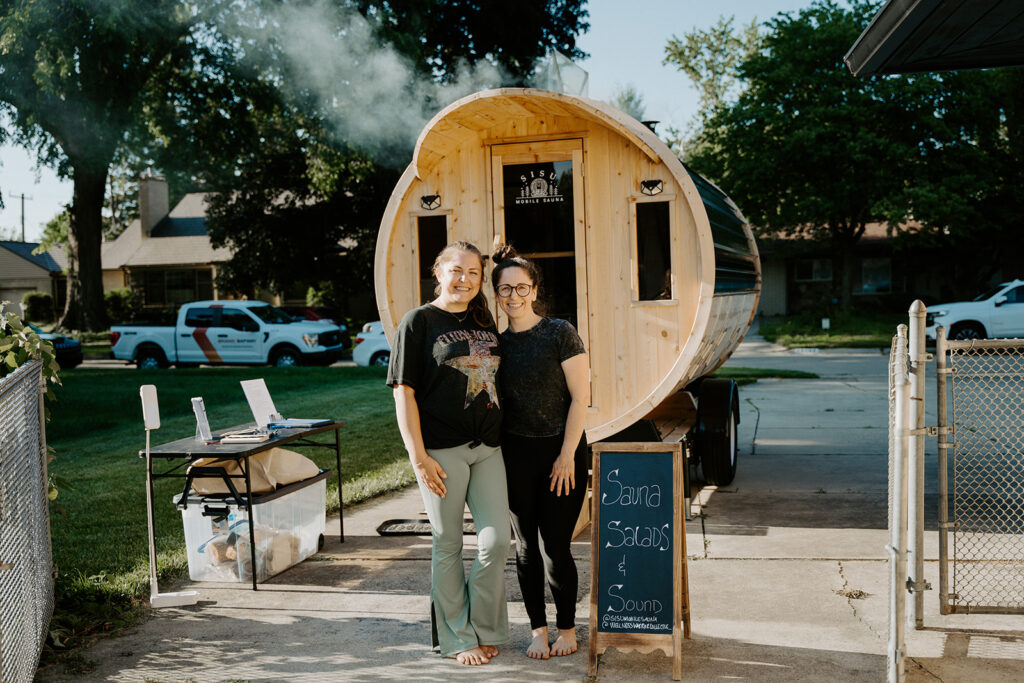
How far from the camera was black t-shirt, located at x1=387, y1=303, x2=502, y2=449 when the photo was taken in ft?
13.6

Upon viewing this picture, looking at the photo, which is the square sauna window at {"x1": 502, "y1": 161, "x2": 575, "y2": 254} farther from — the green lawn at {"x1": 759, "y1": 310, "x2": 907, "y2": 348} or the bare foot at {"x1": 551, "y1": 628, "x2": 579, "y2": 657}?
the green lawn at {"x1": 759, "y1": 310, "x2": 907, "y2": 348}

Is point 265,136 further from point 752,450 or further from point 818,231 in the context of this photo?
point 752,450

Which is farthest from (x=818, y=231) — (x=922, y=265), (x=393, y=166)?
(x=393, y=166)

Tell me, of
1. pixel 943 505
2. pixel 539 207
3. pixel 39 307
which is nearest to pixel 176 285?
pixel 39 307

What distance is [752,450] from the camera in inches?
387

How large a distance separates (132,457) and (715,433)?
21.7 ft

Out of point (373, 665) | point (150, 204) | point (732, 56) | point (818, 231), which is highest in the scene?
point (732, 56)

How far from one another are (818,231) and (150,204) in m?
31.6

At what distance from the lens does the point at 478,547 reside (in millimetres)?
4223

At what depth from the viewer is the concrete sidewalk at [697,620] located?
13.8 ft

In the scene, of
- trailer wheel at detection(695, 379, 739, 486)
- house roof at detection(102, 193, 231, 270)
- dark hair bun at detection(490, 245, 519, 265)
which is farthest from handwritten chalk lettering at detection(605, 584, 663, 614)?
house roof at detection(102, 193, 231, 270)

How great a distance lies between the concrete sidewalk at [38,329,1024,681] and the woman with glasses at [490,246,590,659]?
40cm

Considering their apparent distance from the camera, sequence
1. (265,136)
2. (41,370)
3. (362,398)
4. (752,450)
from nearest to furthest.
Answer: (41,370) → (752,450) → (362,398) → (265,136)

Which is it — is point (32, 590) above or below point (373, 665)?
above
